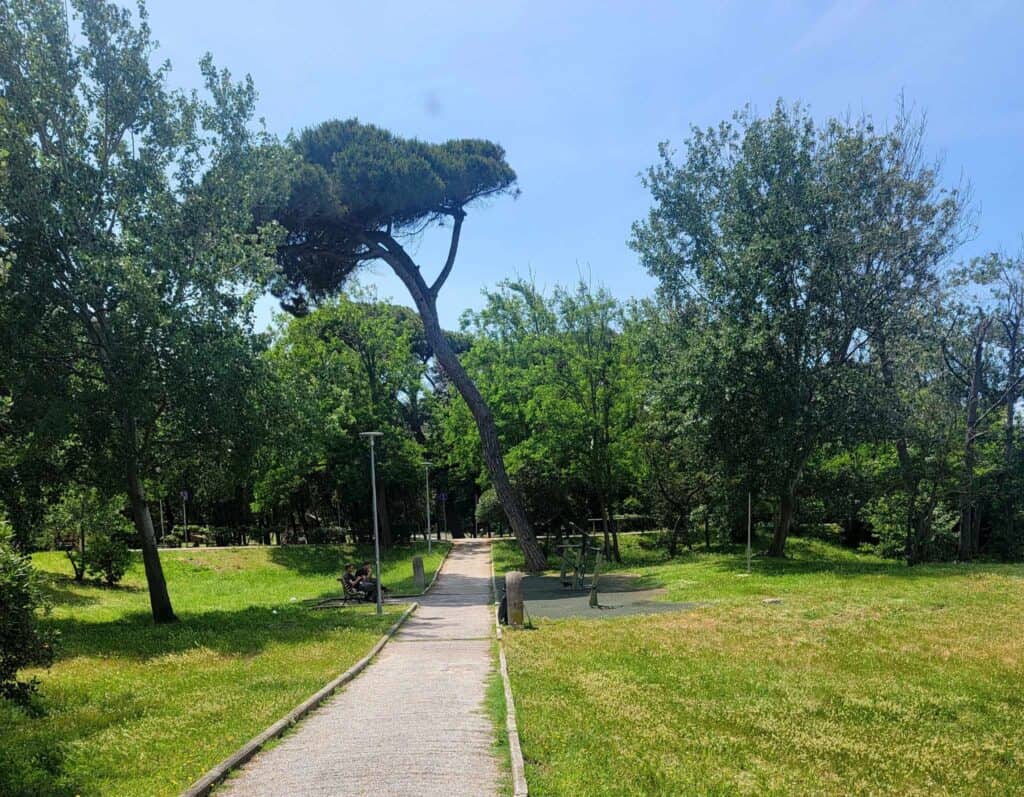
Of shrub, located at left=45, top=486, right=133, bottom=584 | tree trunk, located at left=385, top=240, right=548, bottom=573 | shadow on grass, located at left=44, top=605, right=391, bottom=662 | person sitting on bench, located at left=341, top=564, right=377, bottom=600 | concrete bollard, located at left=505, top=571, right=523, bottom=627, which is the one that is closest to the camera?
shadow on grass, located at left=44, top=605, right=391, bottom=662

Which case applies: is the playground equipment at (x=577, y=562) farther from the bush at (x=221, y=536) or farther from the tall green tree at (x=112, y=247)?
the bush at (x=221, y=536)

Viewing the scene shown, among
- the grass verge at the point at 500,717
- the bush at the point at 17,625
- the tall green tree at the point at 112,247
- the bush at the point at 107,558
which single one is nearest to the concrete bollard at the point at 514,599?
the grass verge at the point at 500,717

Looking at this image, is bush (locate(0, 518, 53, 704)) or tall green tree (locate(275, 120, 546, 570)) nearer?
bush (locate(0, 518, 53, 704))

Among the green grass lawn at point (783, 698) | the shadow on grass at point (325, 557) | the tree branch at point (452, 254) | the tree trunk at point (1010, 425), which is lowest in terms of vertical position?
the shadow on grass at point (325, 557)

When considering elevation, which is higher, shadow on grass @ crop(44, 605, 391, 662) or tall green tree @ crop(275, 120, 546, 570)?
tall green tree @ crop(275, 120, 546, 570)

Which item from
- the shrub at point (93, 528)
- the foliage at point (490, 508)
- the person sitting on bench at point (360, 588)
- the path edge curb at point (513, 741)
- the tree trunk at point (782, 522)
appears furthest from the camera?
the foliage at point (490, 508)

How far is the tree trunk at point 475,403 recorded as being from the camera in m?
25.0

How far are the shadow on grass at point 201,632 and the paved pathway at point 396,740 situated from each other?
2.79 m

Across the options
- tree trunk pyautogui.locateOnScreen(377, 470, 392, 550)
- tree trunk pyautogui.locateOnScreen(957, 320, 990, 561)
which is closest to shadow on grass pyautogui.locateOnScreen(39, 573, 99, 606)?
tree trunk pyautogui.locateOnScreen(377, 470, 392, 550)

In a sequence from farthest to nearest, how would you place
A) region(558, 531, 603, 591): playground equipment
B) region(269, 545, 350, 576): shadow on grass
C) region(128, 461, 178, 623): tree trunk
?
1. region(269, 545, 350, 576): shadow on grass
2. region(558, 531, 603, 591): playground equipment
3. region(128, 461, 178, 623): tree trunk

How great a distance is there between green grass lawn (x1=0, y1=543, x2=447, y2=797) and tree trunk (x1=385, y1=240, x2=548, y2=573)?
4811mm

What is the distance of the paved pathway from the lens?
17.1 ft

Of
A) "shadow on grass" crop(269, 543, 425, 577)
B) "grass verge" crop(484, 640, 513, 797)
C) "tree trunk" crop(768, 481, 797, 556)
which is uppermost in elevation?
"tree trunk" crop(768, 481, 797, 556)

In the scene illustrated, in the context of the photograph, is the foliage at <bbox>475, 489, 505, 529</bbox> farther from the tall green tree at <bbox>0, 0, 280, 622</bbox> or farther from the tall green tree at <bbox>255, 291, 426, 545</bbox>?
the tall green tree at <bbox>0, 0, 280, 622</bbox>
